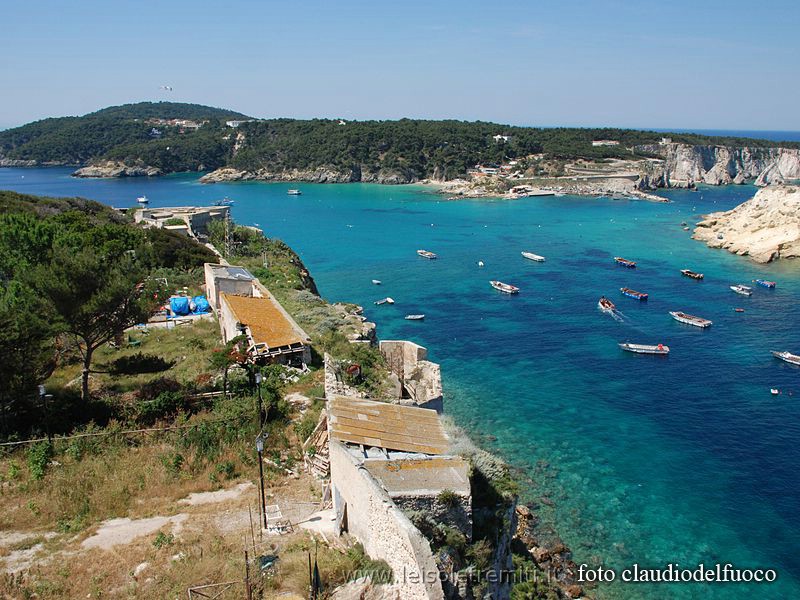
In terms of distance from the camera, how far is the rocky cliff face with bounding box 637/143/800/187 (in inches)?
5157

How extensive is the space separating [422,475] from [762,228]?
69.8 meters

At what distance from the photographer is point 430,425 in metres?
12.3

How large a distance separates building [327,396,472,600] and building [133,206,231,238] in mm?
40817

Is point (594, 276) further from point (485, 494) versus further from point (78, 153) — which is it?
point (78, 153)

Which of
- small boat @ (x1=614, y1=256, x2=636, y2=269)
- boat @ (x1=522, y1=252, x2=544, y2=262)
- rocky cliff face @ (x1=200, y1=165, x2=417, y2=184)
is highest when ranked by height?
rocky cliff face @ (x1=200, y1=165, x2=417, y2=184)

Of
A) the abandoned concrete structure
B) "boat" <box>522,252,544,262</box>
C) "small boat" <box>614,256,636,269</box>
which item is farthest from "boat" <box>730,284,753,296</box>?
the abandoned concrete structure

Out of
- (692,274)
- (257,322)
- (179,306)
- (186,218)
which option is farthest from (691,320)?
(186,218)

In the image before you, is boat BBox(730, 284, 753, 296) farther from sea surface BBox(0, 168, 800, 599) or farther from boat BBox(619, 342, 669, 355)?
boat BBox(619, 342, 669, 355)

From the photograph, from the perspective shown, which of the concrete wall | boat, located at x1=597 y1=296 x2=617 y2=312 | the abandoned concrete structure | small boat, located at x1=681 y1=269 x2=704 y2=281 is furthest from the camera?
small boat, located at x1=681 y1=269 x2=704 y2=281

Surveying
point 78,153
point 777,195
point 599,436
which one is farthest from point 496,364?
point 78,153

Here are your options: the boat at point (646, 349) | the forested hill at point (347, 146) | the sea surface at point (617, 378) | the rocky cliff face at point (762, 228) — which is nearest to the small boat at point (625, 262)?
the sea surface at point (617, 378)

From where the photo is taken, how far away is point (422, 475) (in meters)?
9.75

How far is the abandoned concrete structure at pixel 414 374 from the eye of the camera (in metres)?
18.3

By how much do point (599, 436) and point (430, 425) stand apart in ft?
46.5
